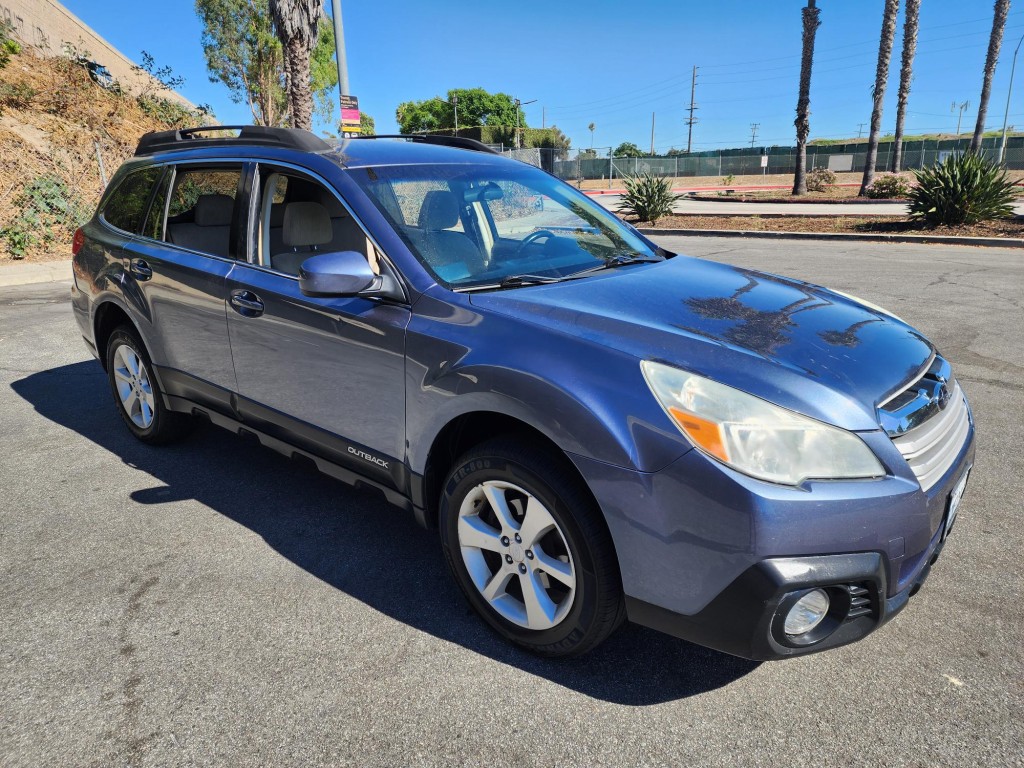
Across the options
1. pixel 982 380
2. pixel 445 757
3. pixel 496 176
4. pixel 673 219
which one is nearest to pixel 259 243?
pixel 496 176

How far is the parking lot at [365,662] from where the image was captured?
2129 mm

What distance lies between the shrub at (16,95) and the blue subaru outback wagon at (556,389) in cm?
1719

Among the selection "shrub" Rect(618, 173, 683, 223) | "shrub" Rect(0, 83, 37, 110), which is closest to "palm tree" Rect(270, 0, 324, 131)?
"shrub" Rect(0, 83, 37, 110)

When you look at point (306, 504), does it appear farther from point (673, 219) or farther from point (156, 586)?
point (673, 219)

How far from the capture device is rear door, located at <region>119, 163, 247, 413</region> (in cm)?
352

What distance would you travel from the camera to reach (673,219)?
20.0 metres

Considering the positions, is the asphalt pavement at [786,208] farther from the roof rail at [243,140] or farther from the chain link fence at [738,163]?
the chain link fence at [738,163]

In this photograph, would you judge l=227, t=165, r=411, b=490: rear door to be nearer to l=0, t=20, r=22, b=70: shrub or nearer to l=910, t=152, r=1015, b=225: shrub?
l=910, t=152, r=1015, b=225: shrub

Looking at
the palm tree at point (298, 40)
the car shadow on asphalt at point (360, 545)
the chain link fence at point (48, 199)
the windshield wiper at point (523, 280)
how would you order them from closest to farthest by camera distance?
1. the car shadow on asphalt at point (360, 545)
2. the windshield wiper at point (523, 280)
3. the chain link fence at point (48, 199)
4. the palm tree at point (298, 40)

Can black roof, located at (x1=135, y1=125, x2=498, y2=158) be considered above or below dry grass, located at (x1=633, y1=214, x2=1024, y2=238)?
above

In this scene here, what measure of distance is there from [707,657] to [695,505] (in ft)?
2.86

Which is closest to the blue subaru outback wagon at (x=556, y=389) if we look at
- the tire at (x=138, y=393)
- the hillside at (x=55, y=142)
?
the tire at (x=138, y=393)

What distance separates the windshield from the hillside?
1332cm

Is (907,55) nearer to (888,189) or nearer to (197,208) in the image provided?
(888,189)
